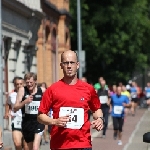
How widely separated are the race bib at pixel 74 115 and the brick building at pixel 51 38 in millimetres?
27143

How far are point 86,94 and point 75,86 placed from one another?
180mm

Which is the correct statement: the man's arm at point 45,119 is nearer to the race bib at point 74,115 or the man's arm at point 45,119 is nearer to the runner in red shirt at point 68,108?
the runner in red shirt at point 68,108

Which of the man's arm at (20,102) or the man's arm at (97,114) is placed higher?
the man's arm at (20,102)

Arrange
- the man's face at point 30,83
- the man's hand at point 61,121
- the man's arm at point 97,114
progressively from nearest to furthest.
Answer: the man's hand at point 61,121 → the man's arm at point 97,114 → the man's face at point 30,83

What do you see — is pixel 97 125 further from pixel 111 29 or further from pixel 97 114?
pixel 111 29

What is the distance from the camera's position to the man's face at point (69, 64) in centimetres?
891

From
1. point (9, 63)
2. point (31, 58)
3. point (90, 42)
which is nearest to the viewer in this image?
point (9, 63)

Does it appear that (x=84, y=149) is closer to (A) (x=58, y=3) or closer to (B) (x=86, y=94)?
(B) (x=86, y=94)

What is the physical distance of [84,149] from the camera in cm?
910

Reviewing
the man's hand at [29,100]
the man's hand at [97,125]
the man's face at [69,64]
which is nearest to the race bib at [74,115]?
the man's hand at [97,125]

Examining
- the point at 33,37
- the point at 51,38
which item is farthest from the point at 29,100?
the point at 51,38

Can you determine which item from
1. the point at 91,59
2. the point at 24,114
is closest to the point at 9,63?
the point at 24,114

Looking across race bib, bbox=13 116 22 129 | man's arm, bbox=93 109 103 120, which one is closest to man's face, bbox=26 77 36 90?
race bib, bbox=13 116 22 129

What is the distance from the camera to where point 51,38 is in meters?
40.7
